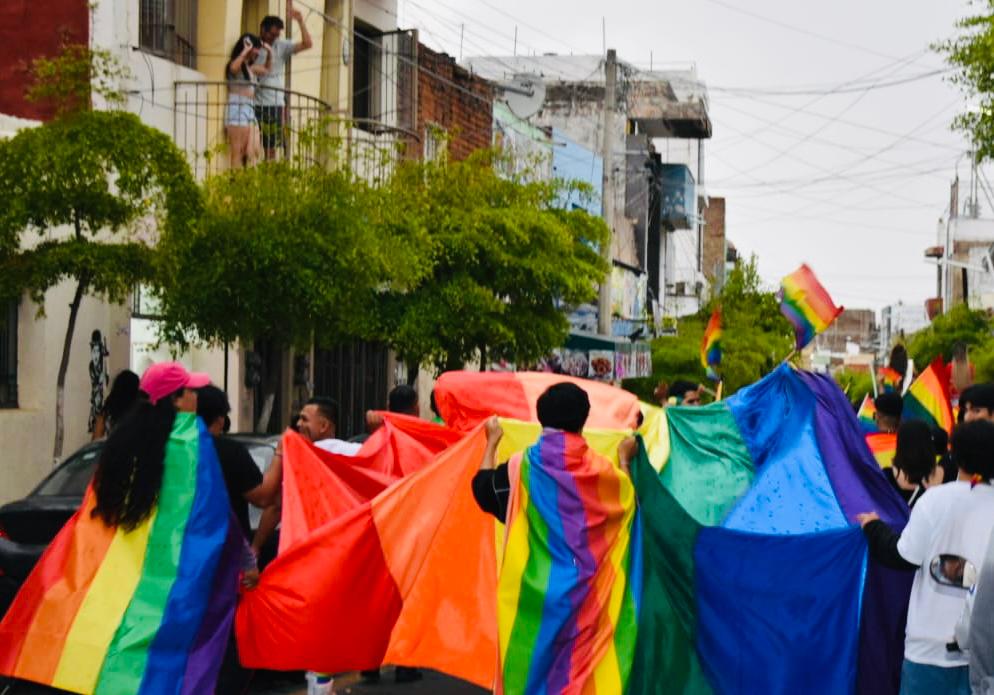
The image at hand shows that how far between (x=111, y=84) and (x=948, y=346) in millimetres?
38825

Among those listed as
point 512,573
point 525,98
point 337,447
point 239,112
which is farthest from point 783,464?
point 525,98

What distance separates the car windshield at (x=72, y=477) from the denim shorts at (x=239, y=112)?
10613mm

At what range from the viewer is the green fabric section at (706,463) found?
9.79 m

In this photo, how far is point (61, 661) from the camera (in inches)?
288

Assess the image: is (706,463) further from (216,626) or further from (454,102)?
(454,102)

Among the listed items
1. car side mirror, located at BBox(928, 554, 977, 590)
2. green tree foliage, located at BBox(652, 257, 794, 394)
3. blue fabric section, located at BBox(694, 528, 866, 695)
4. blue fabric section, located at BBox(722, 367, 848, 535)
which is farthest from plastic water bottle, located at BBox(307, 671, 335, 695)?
green tree foliage, located at BBox(652, 257, 794, 394)

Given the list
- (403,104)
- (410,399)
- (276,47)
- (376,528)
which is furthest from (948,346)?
(376,528)

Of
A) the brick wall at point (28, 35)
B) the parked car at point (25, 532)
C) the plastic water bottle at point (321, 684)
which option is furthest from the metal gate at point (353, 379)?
the plastic water bottle at point (321, 684)

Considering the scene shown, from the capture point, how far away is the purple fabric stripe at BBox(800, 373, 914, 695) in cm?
811

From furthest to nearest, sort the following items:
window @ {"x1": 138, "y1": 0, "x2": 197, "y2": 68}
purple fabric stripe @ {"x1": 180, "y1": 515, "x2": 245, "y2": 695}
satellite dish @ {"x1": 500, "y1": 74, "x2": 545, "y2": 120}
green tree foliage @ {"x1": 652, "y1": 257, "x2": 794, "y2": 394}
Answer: green tree foliage @ {"x1": 652, "y1": 257, "x2": 794, "y2": 394}, satellite dish @ {"x1": 500, "y1": 74, "x2": 545, "y2": 120}, window @ {"x1": 138, "y1": 0, "x2": 197, "y2": 68}, purple fabric stripe @ {"x1": 180, "y1": 515, "x2": 245, "y2": 695}

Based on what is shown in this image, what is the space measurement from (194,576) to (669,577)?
7.29ft

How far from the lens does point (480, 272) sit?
78.0ft

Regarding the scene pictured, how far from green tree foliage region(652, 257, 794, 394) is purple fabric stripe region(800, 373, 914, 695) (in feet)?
121

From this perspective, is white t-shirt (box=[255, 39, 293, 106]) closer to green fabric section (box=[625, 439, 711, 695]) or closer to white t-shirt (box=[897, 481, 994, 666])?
green fabric section (box=[625, 439, 711, 695])
